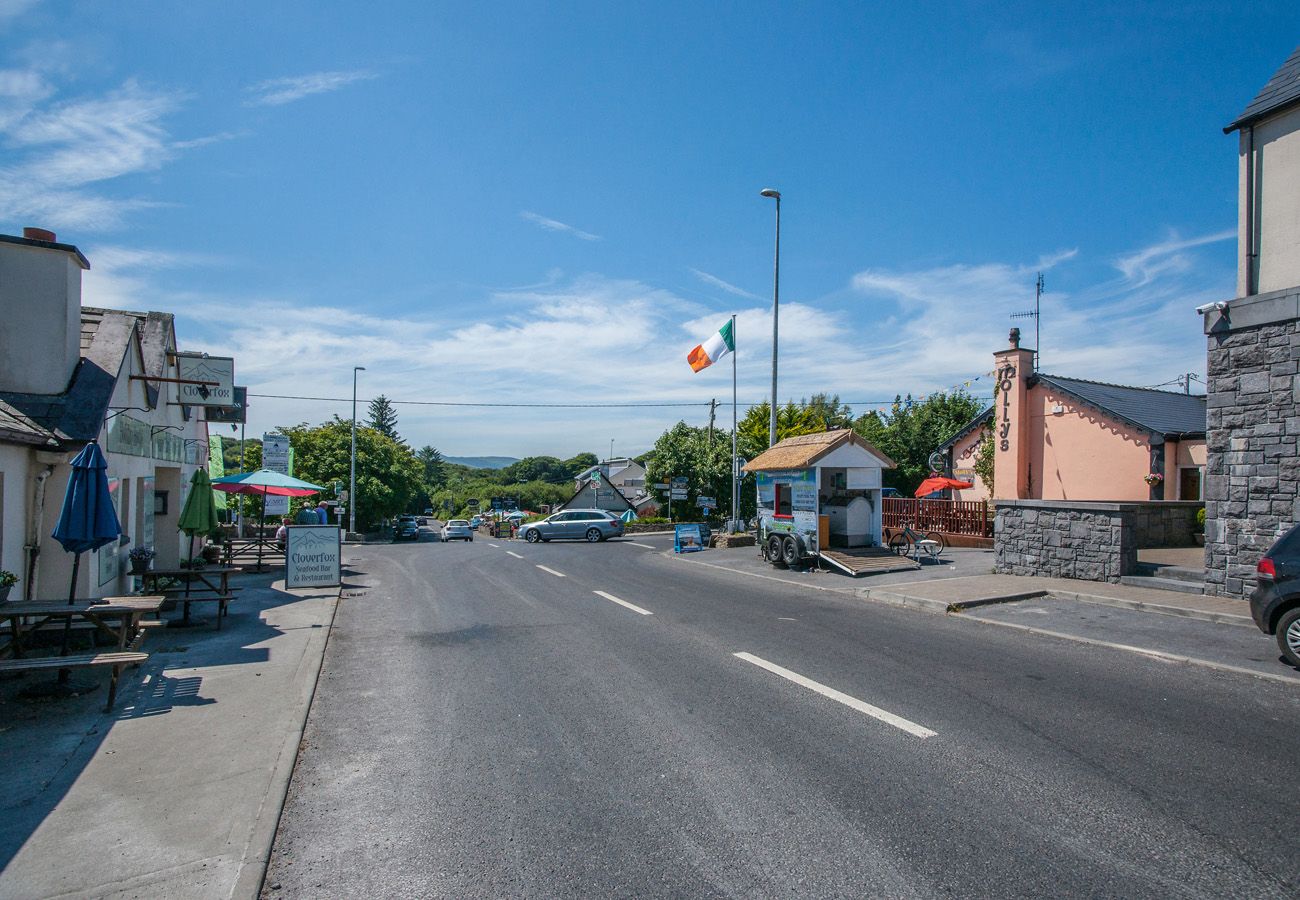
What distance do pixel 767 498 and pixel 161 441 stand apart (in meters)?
13.8

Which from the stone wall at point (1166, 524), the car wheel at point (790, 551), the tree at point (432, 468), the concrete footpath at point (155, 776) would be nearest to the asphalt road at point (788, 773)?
the concrete footpath at point (155, 776)

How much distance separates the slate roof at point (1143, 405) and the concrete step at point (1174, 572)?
31.8 feet

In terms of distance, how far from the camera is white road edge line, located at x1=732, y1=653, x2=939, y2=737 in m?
5.54

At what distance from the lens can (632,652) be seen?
8.40 metres

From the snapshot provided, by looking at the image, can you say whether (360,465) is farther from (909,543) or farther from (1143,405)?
(1143,405)

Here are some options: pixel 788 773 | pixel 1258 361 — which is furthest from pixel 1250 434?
pixel 788 773

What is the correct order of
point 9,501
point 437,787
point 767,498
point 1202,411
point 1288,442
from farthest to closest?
point 1202,411, point 767,498, point 1288,442, point 9,501, point 437,787

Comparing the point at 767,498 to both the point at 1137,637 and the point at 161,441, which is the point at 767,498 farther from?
the point at 161,441

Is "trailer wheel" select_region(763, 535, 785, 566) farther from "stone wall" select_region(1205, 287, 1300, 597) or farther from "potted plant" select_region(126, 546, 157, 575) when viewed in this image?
"potted plant" select_region(126, 546, 157, 575)

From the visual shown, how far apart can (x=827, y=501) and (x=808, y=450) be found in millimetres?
1488

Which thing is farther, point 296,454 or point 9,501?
point 296,454

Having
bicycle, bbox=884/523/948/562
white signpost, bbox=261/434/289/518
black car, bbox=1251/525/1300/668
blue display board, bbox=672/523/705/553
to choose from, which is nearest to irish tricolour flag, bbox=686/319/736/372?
blue display board, bbox=672/523/705/553

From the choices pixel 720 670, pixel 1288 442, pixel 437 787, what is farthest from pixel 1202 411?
pixel 437 787

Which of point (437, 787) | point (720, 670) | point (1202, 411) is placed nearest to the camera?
point (437, 787)
